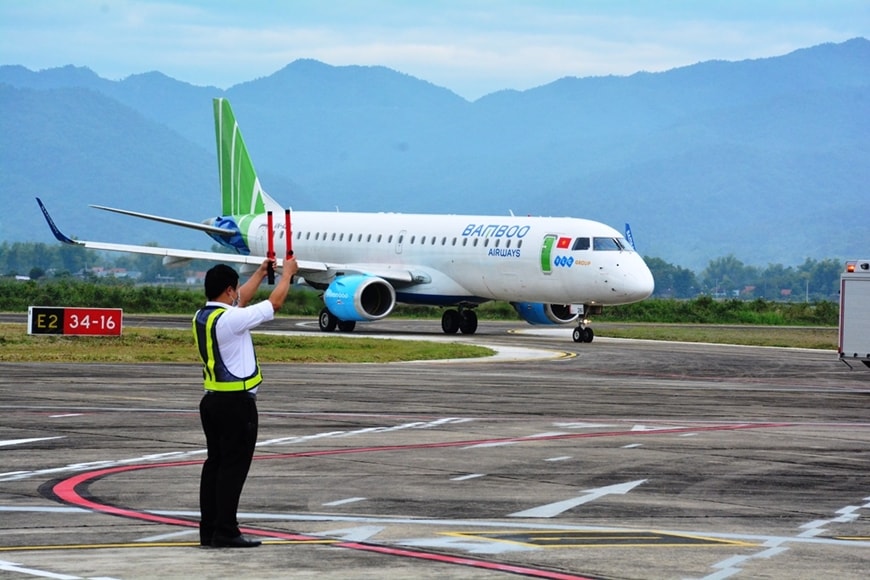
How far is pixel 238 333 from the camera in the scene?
1230 cm

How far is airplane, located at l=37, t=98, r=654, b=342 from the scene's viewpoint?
4653 centimetres

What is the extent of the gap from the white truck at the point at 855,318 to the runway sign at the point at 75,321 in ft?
62.1

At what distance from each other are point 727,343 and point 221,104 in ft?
76.6

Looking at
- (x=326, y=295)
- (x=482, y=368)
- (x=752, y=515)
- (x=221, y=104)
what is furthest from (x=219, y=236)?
(x=752, y=515)

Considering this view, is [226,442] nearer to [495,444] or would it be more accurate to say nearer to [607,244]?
[495,444]

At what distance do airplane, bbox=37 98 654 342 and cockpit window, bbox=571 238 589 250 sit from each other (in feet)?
0.09

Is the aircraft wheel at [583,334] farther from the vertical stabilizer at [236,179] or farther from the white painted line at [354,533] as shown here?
the white painted line at [354,533]

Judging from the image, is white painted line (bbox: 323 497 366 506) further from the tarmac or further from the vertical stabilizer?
the vertical stabilizer

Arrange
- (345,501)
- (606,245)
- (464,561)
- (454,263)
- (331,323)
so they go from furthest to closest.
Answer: (331,323) → (454,263) → (606,245) → (345,501) → (464,561)

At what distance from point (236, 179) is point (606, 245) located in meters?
19.9

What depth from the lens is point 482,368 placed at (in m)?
35.0

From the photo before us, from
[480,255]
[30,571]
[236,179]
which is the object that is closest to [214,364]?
[30,571]

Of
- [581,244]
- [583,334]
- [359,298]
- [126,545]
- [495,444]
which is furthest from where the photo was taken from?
[359,298]

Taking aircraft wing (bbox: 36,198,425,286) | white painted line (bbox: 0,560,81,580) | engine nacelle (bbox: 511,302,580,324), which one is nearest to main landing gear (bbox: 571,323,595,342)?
engine nacelle (bbox: 511,302,580,324)
